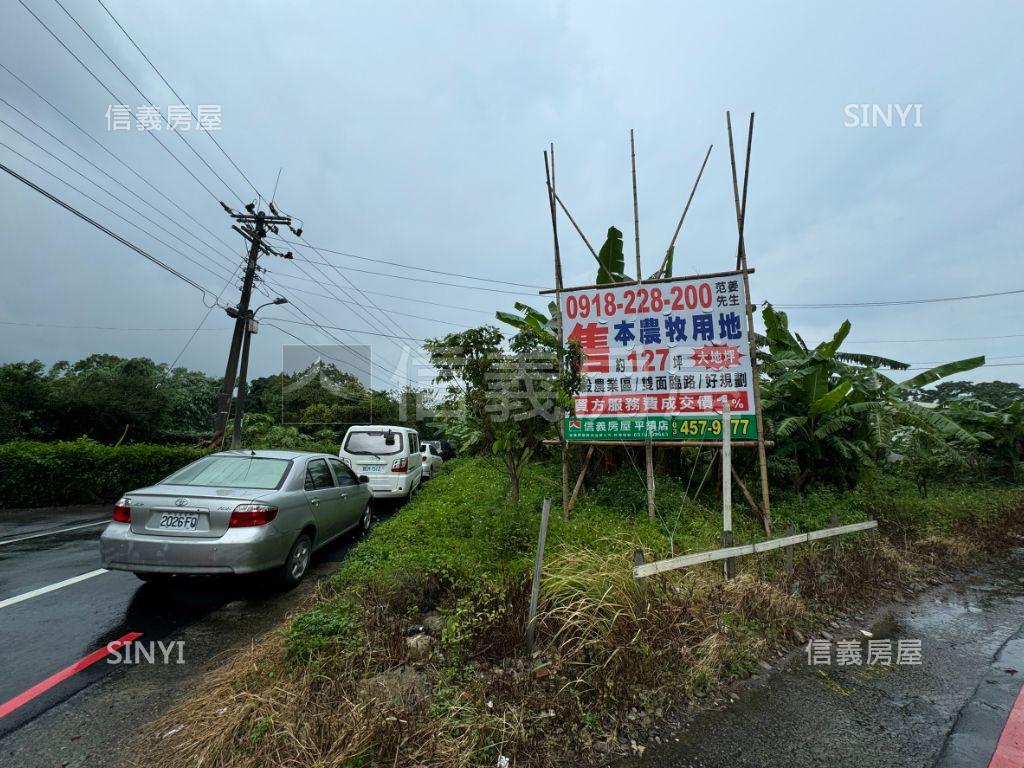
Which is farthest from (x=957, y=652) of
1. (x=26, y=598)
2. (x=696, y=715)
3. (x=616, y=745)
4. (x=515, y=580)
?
(x=26, y=598)

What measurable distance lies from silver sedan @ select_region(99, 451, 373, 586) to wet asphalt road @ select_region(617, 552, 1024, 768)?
3436 mm

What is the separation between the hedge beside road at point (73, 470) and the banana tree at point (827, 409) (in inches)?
510

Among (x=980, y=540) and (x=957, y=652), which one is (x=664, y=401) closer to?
(x=957, y=652)

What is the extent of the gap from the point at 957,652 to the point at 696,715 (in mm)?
2726

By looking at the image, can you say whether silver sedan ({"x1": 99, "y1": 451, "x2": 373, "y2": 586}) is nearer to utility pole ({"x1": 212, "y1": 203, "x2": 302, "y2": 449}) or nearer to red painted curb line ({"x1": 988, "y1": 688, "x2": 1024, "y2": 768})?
red painted curb line ({"x1": 988, "y1": 688, "x2": 1024, "y2": 768})

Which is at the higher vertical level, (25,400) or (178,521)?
(25,400)

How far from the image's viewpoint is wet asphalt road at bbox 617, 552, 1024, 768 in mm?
2469

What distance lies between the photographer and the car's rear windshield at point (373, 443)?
9.38 m

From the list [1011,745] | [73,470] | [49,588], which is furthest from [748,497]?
[73,470]

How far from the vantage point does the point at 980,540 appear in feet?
23.1

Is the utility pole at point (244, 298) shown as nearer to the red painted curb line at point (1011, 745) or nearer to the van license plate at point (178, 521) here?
the van license plate at point (178, 521)

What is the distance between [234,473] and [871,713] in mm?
5546

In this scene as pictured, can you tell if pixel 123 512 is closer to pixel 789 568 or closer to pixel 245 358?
pixel 789 568

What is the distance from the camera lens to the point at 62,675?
3.06 meters
